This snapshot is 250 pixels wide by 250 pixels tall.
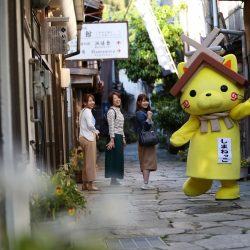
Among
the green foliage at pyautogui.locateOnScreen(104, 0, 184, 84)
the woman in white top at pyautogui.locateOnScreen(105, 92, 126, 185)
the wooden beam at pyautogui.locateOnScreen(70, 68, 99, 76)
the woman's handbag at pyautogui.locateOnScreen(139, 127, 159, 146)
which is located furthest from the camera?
the green foliage at pyautogui.locateOnScreen(104, 0, 184, 84)

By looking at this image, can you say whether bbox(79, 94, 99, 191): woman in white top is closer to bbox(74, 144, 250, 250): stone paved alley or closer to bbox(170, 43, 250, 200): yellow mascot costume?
bbox(74, 144, 250, 250): stone paved alley

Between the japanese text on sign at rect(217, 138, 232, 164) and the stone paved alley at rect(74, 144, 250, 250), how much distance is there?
2.32 feet

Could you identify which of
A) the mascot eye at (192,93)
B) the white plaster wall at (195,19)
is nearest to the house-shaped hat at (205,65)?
the mascot eye at (192,93)

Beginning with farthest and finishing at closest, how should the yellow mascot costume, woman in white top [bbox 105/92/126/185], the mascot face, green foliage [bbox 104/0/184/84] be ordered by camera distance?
green foliage [bbox 104/0/184/84] < woman in white top [bbox 105/92/126/185] < the yellow mascot costume < the mascot face

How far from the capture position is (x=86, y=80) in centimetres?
2052

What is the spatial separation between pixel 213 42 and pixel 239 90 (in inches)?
40.3

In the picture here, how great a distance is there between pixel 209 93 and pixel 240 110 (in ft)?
1.86

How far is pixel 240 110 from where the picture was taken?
821cm

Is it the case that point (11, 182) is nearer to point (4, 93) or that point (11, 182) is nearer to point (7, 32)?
point (4, 93)

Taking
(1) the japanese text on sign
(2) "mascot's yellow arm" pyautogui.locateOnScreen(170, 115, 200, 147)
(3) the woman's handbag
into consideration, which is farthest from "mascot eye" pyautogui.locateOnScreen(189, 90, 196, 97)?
(3) the woman's handbag

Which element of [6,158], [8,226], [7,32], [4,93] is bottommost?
[8,226]

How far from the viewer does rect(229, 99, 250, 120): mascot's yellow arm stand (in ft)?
26.9

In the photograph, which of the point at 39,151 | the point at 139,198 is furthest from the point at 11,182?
the point at 139,198

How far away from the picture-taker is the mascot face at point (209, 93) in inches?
317
